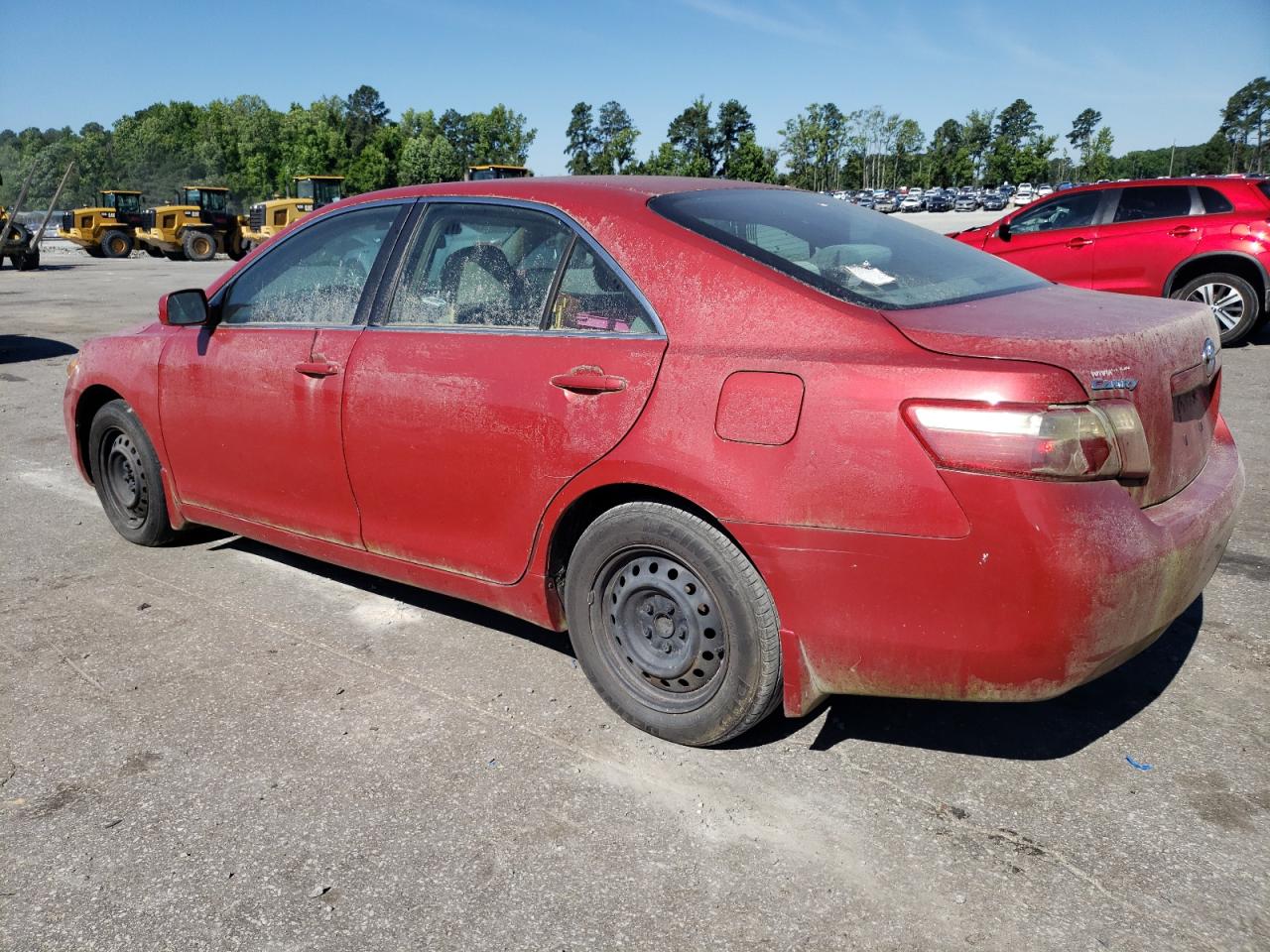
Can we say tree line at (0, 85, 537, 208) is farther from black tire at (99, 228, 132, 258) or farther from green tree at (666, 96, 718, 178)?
black tire at (99, 228, 132, 258)

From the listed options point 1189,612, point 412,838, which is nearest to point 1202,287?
point 1189,612

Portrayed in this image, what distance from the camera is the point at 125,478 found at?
4.77 metres

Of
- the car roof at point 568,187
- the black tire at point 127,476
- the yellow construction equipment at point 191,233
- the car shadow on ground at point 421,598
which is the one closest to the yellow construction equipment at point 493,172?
the yellow construction equipment at point 191,233

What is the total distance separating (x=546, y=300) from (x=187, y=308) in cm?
176

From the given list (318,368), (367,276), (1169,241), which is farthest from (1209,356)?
(1169,241)

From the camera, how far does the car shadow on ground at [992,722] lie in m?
2.96

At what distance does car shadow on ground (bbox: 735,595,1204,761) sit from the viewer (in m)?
2.96

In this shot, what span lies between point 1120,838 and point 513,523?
1.84 m

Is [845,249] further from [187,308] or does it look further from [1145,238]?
[1145,238]

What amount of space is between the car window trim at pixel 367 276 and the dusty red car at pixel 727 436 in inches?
0.5

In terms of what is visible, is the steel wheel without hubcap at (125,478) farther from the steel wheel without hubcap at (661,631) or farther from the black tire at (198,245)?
the black tire at (198,245)

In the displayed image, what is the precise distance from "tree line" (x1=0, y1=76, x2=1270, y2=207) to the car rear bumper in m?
70.0

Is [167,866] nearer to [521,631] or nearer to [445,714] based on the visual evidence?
[445,714]

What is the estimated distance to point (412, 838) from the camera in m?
2.55
